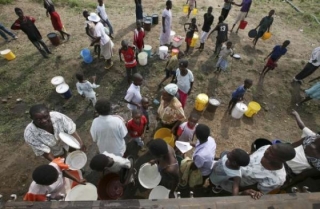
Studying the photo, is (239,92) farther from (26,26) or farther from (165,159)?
(26,26)

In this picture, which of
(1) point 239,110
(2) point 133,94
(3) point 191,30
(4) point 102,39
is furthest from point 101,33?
(1) point 239,110

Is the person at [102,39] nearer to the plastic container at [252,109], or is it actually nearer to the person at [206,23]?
the person at [206,23]

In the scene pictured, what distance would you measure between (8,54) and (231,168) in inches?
314

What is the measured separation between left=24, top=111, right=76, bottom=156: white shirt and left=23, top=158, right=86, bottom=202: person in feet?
1.43

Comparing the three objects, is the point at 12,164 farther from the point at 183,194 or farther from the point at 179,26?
the point at 179,26

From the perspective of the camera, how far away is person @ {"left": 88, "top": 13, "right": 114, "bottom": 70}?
21.1 ft

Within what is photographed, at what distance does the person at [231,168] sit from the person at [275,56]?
196 inches

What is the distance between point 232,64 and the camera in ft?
25.4

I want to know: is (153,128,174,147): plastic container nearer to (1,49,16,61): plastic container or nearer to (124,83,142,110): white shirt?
(124,83,142,110): white shirt

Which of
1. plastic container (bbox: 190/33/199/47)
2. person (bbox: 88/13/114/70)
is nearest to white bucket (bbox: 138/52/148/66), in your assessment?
person (bbox: 88/13/114/70)

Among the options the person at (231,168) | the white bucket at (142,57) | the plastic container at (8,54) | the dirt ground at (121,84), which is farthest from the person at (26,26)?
the person at (231,168)

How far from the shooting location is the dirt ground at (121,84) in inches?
212

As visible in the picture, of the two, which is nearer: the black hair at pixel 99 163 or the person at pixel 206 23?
the black hair at pixel 99 163

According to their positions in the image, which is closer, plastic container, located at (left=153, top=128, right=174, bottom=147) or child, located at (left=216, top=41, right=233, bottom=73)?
plastic container, located at (left=153, top=128, right=174, bottom=147)
